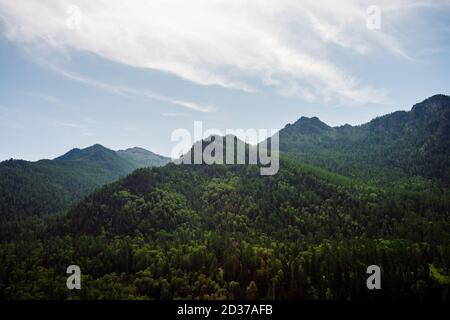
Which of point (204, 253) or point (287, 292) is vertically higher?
point (204, 253)

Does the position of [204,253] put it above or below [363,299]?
above

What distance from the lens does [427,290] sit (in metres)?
156
